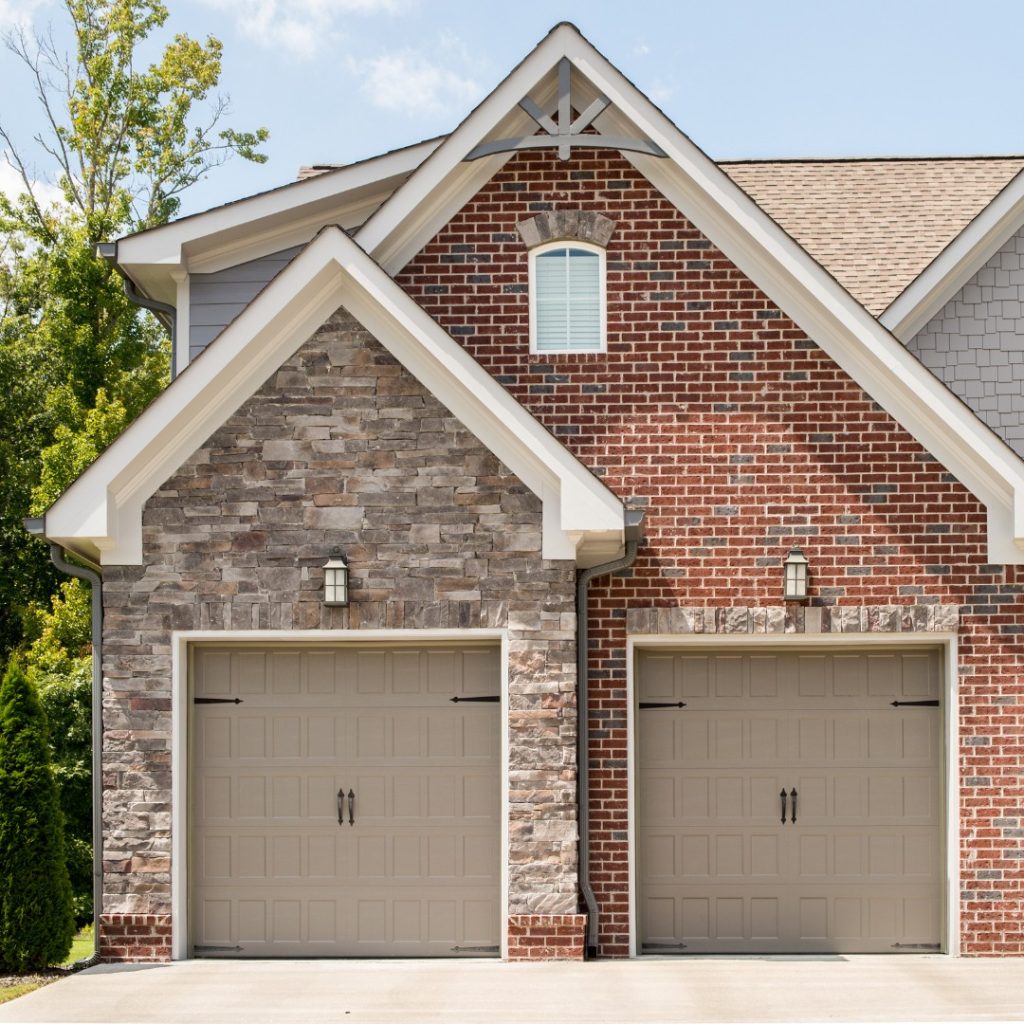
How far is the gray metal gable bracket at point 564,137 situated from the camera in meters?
11.1

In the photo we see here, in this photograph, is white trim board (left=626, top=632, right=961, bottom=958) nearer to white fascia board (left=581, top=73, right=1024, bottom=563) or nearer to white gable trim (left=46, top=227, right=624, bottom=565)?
white fascia board (left=581, top=73, right=1024, bottom=563)

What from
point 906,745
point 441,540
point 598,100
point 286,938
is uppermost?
point 598,100

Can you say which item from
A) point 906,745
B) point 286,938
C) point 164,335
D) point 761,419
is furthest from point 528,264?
point 164,335

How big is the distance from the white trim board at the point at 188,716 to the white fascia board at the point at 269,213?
3.81m

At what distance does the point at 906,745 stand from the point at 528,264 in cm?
481

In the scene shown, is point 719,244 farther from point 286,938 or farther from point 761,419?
point 286,938

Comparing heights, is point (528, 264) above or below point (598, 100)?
below

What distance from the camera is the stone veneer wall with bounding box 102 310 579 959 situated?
10.3 meters

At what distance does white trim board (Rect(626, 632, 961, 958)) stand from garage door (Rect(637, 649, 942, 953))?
12 cm

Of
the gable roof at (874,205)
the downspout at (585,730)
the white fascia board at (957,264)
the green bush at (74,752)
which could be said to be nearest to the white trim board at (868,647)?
the downspout at (585,730)

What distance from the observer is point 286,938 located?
1061 cm

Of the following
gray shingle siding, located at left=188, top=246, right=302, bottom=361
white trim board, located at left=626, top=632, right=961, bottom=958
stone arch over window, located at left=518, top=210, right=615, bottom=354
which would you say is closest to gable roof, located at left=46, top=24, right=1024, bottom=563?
stone arch over window, located at left=518, top=210, right=615, bottom=354

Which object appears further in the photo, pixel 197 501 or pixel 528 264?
pixel 528 264

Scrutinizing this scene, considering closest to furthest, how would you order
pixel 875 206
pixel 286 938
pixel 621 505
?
1. pixel 621 505
2. pixel 286 938
3. pixel 875 206
